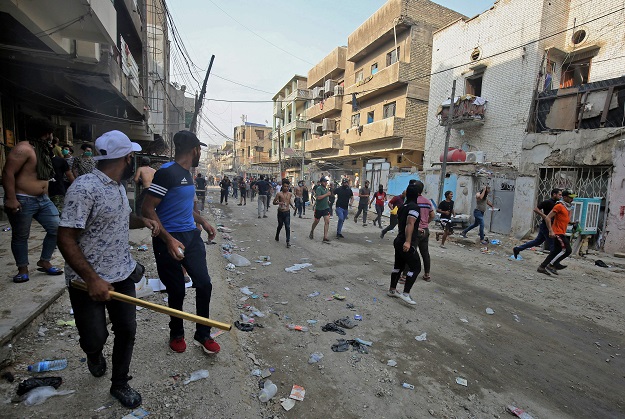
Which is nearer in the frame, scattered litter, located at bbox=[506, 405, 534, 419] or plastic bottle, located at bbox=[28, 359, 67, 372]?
plastic bottle, located at bbox=[28, 359, 67, 372]

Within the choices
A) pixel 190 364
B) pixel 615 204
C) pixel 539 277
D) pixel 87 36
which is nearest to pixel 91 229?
pixel 190 364

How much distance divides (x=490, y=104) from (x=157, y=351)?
1817 centimetres

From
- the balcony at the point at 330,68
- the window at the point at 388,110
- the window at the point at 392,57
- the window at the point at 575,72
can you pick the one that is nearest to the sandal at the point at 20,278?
the window at the point at 575,72

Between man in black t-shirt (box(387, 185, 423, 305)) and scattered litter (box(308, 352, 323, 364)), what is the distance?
1.88 m

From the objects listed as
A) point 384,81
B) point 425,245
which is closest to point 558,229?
point 425,245

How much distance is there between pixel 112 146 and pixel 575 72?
63.5ft

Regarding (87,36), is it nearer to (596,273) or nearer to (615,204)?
(596,273)

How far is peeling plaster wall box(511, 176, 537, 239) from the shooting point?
11.3 m

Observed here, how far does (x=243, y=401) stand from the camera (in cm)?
223

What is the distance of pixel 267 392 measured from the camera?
246 centimetres

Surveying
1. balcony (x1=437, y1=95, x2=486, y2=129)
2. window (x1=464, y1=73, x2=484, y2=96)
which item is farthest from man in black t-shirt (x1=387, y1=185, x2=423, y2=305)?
window (x1=464, y1=73, x2=484, y2=96)

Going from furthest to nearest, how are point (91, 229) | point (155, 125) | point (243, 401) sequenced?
point (155, 125) < point (243, 401) < point (91, 229)

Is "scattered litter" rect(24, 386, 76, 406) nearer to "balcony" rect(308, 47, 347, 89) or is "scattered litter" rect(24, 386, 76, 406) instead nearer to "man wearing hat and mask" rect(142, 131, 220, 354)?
"man wearing hat and mask" rect(142, 131, 220, 354)

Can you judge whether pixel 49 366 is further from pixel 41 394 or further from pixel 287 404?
pixel 287 404
